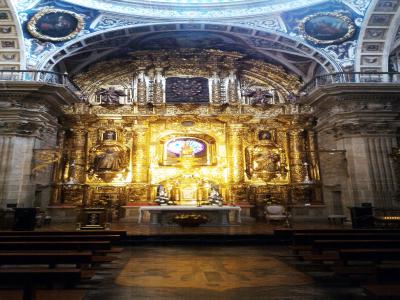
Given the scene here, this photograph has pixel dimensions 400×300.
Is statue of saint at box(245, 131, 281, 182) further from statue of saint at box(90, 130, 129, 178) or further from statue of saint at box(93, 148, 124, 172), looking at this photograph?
statue of saint at box(93, 148, 124, 172)

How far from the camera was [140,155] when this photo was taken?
49.9 ft

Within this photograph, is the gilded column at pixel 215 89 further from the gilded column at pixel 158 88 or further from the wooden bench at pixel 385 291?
the wooden bench at pixel 385 291

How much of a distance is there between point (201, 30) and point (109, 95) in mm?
5836

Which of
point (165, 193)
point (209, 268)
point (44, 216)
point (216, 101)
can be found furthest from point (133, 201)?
point (209, 268)

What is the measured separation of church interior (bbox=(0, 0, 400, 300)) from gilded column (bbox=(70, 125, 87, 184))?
0.05 m

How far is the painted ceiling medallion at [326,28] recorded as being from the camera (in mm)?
13859

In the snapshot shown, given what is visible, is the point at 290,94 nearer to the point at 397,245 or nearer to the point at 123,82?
the point at 123,82

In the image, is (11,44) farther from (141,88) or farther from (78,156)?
(141,88)

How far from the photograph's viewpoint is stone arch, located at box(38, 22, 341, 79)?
14.1m

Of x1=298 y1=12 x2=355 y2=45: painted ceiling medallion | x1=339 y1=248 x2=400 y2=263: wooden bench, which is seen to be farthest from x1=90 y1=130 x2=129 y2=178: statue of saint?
x1=339 y1=248 x2=400 y2=263: wooden bench

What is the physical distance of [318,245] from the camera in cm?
452

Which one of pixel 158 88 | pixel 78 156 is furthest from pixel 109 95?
pixel 78 156

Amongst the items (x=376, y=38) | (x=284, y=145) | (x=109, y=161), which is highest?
(x=376, y=38)

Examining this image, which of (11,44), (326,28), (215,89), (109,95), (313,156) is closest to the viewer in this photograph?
(11,44)
